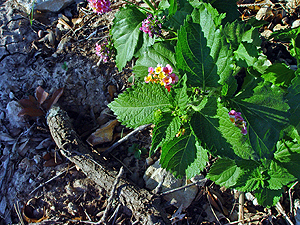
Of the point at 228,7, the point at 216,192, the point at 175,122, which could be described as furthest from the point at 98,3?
the point at 216,192

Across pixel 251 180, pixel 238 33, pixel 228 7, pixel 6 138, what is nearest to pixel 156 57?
pixel 238 33

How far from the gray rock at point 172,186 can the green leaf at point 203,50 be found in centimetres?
105

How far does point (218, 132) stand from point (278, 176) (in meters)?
0.85

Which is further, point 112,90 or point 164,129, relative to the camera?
point 112,90

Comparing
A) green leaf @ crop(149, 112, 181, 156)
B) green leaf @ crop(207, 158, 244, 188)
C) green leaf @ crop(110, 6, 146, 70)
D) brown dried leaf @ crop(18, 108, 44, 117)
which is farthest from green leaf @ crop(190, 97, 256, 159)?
brown dried leaf @ crop(18, 108, 44, 117)

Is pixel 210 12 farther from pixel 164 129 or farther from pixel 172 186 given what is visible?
pixel 172 186

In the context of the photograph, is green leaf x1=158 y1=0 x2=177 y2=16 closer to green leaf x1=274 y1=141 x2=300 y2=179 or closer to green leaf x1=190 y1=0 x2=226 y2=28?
green leaf x1=190 y1=0 x2=226 y2=28

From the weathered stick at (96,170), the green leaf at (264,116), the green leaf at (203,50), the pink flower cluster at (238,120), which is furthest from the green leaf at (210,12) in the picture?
the weathered stick at (96,170)

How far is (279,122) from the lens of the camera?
1707mm

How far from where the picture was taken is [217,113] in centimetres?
164

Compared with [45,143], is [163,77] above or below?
above

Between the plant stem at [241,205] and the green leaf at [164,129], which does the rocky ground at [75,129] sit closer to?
the plant stem at [241,205]

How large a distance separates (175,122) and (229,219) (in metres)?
1.26

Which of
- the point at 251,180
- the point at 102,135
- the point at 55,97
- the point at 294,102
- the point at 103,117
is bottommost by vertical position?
the point at 251,180
